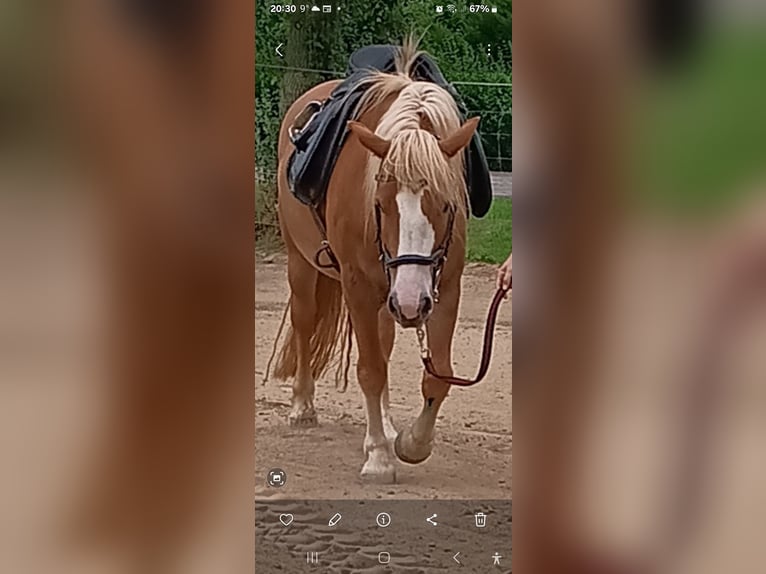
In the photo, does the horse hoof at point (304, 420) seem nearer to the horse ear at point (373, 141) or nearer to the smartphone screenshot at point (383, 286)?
the smartphone screenshot at point (383, 286)

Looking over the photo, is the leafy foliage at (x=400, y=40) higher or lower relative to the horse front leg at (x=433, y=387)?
higher

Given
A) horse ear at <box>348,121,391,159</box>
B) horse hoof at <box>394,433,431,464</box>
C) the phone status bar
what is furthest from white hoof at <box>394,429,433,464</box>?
the phone status bar

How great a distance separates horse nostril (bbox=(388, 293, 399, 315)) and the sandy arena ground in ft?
0.06

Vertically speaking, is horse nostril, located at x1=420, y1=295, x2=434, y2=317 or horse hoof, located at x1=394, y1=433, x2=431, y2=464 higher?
horse nostril, located at x1=420, y1=295, x2=434, y2=317

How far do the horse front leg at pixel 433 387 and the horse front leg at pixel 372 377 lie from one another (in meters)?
0.01

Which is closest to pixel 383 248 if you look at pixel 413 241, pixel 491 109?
pixel 413 241

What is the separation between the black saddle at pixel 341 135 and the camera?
66 centimetres

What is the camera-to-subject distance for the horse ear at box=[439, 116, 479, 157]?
650 mm
